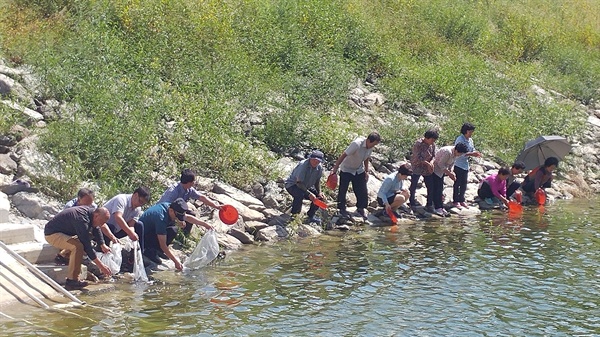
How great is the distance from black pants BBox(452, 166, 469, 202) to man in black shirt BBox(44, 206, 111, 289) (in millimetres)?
8534

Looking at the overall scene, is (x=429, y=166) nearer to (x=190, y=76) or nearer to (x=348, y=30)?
(x=190, y=76)

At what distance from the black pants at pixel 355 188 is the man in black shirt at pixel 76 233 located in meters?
5.71

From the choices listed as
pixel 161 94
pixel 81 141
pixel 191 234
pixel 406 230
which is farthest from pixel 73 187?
pixel 406 230

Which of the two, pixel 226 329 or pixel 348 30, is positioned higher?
pixel 348 30

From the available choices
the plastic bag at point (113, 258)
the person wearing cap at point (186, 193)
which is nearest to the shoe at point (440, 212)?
the person wearing cap at point (186, 193)

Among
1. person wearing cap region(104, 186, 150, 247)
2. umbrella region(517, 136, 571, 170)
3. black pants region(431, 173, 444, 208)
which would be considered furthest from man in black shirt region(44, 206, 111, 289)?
umbrella region(517, 136, 571, 170)

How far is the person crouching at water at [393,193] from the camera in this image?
1596 centimetres

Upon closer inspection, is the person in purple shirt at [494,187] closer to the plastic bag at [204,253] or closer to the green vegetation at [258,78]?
the green vegetation at [258,78]

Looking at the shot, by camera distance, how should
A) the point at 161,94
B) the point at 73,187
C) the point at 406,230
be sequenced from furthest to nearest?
1. the point at 161,94
2. the point at 406,230
3. the point at 73,187

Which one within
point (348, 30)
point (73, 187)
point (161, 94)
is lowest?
point (73, 187)

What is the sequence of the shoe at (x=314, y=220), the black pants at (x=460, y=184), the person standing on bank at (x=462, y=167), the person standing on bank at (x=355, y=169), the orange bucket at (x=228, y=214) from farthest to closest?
the black pants at (x=460, y=184) < the person standing on bank at (x=462, y=167) < the person standing on bank at (x=355, y=169) < the shoe at (x=314, y=220) < the orange bucket at (x=228, y=214)

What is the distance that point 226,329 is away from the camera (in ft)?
31.6

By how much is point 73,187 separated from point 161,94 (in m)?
3.80

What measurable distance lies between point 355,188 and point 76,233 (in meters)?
6.31
